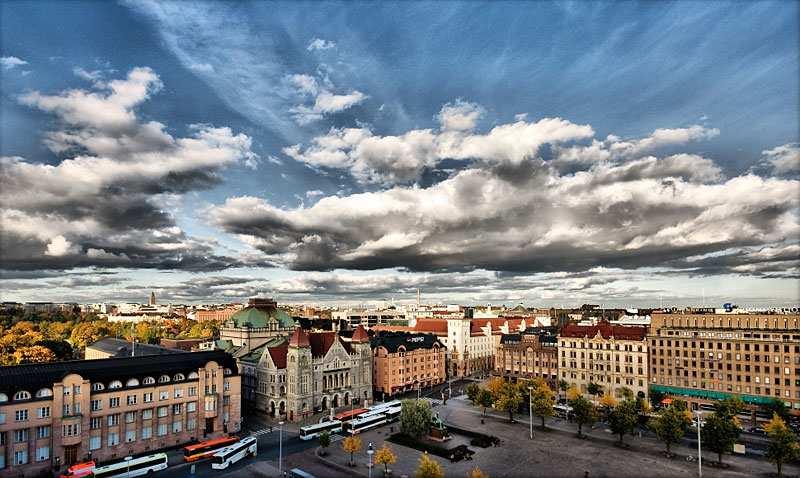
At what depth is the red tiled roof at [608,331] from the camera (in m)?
140

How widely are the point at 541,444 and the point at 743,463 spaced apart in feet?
111

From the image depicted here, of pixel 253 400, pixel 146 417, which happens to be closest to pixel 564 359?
pixel 253 400

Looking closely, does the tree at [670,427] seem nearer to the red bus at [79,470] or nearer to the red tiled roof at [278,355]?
the red tiled roof at [278,355]

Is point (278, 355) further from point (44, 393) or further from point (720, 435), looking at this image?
point (720, 435)

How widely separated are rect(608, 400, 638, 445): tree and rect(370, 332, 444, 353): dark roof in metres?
68.9

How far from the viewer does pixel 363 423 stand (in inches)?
4345

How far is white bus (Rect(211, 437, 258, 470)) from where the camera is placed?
280 ft

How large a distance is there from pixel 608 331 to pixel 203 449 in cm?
10843

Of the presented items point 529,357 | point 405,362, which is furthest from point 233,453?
point 529,357

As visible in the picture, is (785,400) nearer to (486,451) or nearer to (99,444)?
(486,451)

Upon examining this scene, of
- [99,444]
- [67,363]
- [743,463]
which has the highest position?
[67,363]

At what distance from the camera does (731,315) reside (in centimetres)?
13038

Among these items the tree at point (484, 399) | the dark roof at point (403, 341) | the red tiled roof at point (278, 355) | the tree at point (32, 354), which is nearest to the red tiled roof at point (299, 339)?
the red tiled roof at point (278, 355)

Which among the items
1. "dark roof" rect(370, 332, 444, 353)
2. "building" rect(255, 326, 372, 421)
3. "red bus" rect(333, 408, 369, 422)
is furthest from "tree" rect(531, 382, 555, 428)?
"dark roof" rect(370, 332, 444, 353)
